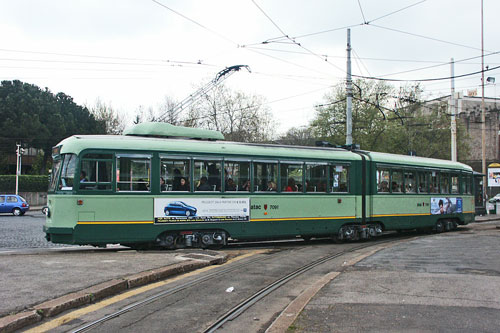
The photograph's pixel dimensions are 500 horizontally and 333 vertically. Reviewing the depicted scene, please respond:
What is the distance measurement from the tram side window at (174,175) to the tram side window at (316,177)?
14.0ft

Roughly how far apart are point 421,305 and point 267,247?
8.60 meters

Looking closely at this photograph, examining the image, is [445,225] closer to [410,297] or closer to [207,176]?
[207,176]

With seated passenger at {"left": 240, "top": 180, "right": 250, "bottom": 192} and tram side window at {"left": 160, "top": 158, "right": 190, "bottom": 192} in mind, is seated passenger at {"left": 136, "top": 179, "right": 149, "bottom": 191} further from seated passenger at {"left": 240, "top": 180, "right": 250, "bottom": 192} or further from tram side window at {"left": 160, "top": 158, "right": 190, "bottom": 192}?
seated passenger at {"left": 240, "top": 180, "right": 250, "bottom": 192}

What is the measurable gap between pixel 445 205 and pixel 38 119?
1639 inches

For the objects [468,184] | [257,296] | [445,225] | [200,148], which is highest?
[200,148]

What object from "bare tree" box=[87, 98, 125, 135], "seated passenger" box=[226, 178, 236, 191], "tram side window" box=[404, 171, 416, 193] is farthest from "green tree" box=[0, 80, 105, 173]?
"seated passenger" box=[226, 178, 236, 191]

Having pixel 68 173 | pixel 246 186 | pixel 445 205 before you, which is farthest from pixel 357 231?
pixel 68 173

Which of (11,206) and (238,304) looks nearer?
(238,304)

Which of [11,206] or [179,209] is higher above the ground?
[179,209]

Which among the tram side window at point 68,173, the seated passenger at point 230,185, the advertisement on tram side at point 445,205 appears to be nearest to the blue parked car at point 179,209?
the seated passenger at point 230,185

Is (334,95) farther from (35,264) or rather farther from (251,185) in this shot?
(35,264)

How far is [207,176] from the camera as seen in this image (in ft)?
44.5

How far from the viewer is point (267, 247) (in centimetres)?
1487

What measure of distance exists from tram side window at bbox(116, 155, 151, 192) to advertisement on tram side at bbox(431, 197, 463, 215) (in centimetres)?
1290
